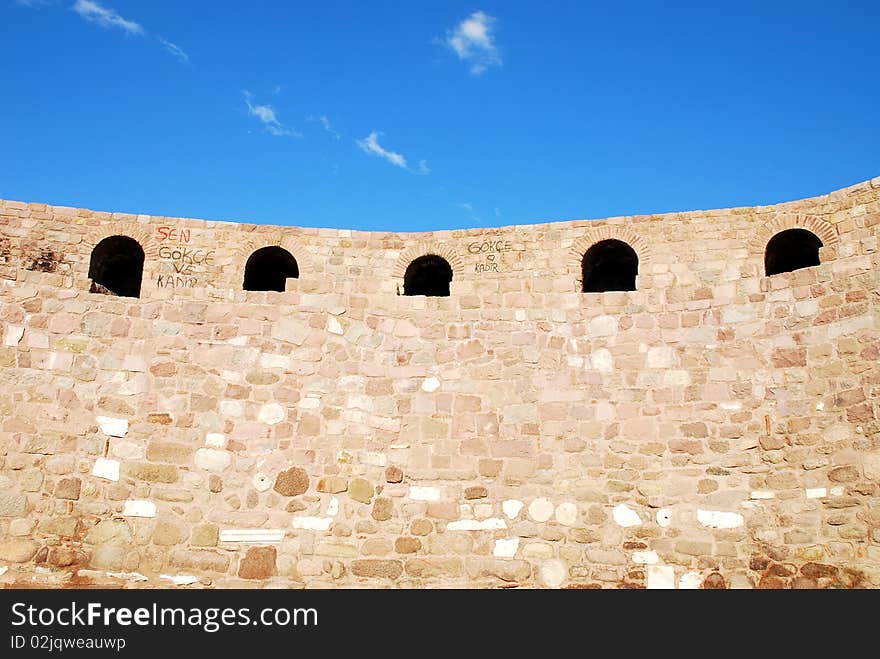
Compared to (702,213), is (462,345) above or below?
below

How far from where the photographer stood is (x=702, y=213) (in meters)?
10.7

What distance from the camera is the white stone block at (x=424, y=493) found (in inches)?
381

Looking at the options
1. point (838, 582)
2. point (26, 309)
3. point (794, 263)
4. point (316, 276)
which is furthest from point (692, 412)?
point (26, 309)

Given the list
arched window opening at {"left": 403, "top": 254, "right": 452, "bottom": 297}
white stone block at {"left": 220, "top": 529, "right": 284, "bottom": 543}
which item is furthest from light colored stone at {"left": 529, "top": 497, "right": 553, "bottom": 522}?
arched window opening at {"left": 403, "top": 254, "right": 452, "bottom": 297}

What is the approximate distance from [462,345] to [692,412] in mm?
2579

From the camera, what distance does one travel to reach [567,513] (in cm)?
948

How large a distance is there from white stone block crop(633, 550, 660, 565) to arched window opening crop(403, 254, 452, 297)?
4.24 m

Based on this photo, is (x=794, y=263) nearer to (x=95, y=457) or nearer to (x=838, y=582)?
(x=838, y=582)

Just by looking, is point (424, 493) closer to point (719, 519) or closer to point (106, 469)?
point (719, 519)

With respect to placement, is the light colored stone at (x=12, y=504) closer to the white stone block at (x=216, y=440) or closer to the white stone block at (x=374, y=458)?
the white stone block at (x=216, y=440)

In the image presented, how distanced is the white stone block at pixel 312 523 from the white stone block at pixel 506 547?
171cm

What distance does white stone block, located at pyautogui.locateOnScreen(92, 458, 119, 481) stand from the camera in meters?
9.41
